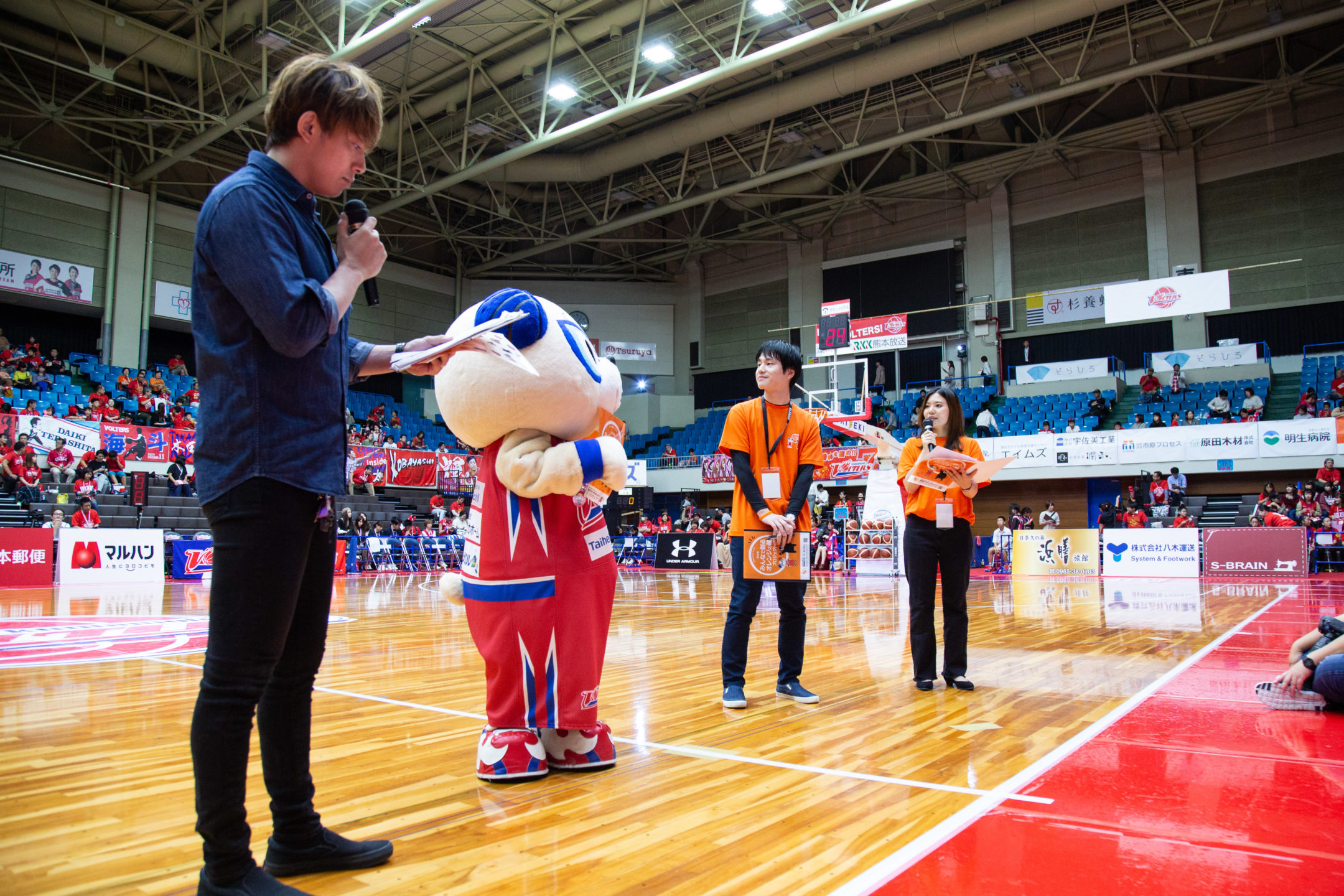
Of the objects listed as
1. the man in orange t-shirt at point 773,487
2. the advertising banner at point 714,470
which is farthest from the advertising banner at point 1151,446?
the man in orange t-shirt at point 773,487

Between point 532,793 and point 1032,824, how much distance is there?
1.23 meters

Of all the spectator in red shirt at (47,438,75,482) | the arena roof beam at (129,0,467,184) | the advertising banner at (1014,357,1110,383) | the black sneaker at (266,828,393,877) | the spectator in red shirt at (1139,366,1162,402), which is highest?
the arena roof beam at (129,0,467,184)

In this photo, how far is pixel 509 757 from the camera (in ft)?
7.74

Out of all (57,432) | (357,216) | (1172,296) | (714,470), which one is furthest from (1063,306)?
(357,216)

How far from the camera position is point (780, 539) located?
3596 mm

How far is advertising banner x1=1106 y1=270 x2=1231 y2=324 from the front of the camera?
52.0 feet

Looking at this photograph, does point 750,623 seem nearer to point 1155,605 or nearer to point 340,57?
point 1155,605

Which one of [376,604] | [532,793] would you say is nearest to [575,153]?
[376,604]

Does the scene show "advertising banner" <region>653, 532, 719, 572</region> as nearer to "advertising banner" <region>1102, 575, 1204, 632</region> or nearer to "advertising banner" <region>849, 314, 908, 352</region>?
"advertising banner" <region>849, 314, 908, 352</region>

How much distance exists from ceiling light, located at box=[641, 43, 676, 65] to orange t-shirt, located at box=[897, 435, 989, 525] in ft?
41.6

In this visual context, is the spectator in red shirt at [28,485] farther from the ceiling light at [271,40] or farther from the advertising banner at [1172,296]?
the advertising banner at [1172,296]

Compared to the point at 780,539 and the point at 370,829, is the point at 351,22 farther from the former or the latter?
the point at 370,829

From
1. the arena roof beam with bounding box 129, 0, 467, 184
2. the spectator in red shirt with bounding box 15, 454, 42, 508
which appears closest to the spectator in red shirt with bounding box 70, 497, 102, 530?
the spectator in red shirt with bounding box 15, 454, 42, 508

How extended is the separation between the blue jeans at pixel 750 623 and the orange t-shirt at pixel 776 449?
7.0 inches
